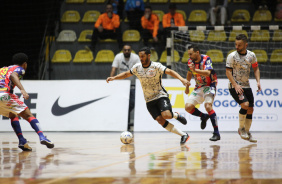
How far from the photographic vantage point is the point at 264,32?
14469mm

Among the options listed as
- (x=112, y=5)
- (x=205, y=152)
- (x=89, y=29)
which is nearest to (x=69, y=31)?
(x=89, y=29)

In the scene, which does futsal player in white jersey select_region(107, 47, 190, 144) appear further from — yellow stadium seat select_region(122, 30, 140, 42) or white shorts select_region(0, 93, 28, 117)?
yellow stadium seat select_region(122, 30, 140, 42)

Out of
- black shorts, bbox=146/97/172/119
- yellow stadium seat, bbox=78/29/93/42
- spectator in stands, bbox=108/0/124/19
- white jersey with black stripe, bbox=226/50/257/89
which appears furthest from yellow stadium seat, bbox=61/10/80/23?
white jersey with black stripe, bbox=226/50/257/89

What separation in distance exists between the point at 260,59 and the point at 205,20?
8.54 feet

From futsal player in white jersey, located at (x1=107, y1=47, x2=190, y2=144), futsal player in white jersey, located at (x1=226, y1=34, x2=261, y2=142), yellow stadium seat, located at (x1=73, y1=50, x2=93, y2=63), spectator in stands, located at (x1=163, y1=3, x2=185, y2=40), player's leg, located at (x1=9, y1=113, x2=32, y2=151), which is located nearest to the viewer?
player's leg, located at (x1=9, y1=113, x2=32, y2=151)

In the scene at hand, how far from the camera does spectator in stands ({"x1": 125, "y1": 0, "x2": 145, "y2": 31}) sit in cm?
1540

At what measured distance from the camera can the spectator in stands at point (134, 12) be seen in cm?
1540

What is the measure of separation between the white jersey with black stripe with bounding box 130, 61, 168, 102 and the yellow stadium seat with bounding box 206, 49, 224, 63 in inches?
223

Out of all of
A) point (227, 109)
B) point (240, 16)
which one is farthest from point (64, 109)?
point (240, 16)

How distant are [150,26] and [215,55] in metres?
2.34

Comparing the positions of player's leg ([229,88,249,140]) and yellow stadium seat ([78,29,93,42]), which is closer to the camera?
player's leg ([229,88,249,140])

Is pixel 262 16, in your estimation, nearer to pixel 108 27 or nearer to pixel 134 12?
pixel 134 12

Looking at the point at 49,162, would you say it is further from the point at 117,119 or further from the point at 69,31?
the point at 69,31

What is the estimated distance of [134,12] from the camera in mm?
15477
